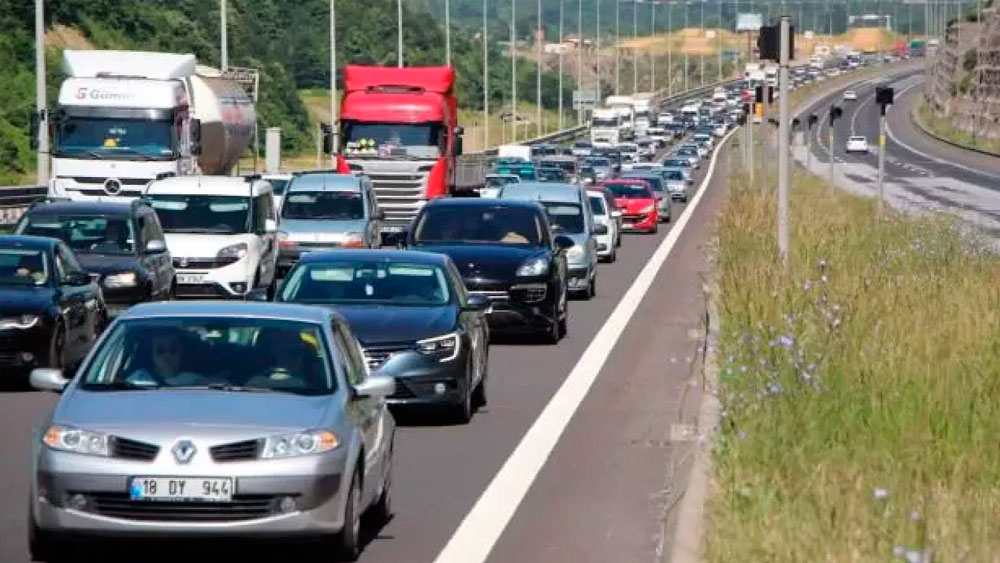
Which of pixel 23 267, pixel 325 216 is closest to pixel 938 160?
pixel 325 216

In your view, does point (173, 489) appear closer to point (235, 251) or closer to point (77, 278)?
point (77, 278)

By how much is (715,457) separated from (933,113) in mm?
171779

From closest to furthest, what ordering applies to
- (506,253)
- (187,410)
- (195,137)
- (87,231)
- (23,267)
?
(187,410) < (23,267) < (506,253) < (87,231) < (195,137)

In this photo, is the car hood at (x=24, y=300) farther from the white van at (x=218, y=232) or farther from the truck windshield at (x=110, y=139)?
the truck windshield at (x=110, y=139)

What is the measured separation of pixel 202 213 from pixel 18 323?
526 inches

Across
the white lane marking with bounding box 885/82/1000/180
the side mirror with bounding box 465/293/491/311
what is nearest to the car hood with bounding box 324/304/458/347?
the side mirror with bounding box 465/293/491/311

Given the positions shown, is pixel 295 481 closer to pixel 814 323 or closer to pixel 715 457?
pixel 715 457

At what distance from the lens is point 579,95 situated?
171 m

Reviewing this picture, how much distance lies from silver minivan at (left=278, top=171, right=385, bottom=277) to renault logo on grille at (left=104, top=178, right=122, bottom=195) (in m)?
3.04

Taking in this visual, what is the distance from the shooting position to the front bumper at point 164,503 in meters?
11.6

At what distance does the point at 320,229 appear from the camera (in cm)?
3953

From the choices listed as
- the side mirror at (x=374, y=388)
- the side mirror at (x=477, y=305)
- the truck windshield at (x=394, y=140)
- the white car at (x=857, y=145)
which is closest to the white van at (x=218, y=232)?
the side mirror at (x=477, y=305)

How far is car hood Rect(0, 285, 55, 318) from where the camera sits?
73.4ft

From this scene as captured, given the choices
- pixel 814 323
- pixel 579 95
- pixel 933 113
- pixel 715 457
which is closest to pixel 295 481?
pixel 715 457
